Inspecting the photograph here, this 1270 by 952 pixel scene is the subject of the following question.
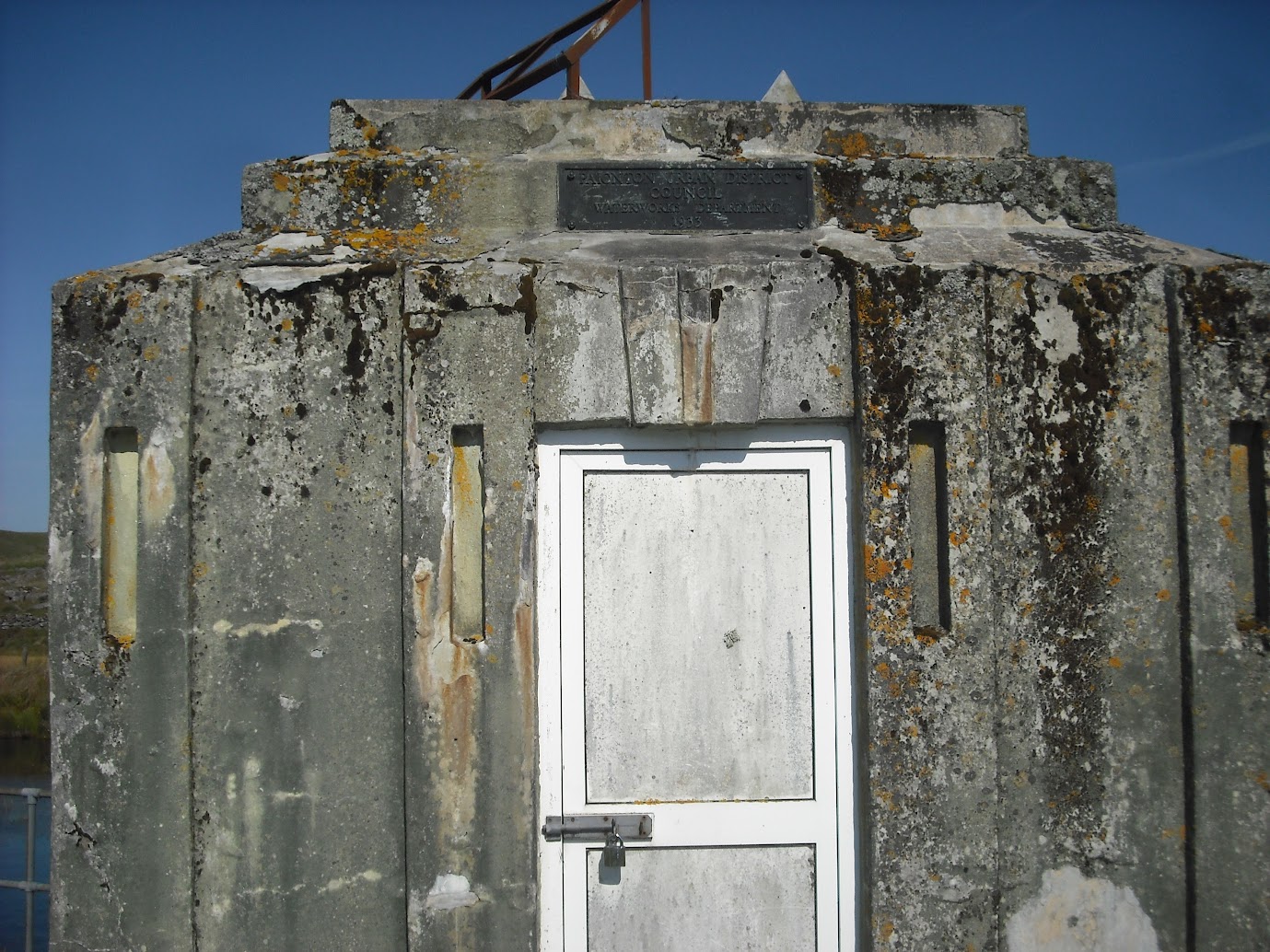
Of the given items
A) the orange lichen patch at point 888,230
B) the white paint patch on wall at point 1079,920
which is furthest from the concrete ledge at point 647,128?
the white paint patch on wall at point 1079,920

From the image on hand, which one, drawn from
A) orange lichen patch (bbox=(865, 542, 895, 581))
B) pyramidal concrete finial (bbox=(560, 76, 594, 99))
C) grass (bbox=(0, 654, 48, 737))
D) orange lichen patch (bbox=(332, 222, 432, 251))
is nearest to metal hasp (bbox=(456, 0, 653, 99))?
pyramidal concrete finial (bbox=(560, 76, 594, 99))

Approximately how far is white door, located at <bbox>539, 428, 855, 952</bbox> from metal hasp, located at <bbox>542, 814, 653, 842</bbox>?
0.09ft

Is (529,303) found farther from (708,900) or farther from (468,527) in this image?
(708,900)

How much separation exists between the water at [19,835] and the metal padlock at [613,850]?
16.8 feet

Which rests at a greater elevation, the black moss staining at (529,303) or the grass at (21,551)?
the black moss staining at (529,303)

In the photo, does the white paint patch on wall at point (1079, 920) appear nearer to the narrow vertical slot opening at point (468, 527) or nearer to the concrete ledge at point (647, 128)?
the narrow vertical slot opening at point (468, 527)

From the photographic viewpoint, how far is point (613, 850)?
11.4 ft

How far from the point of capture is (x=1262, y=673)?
11.6ft

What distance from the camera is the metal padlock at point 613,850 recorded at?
3480 mm

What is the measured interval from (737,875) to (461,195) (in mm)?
2855

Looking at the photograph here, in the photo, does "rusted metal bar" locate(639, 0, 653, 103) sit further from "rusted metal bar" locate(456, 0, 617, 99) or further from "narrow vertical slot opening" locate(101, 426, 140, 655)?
"narrow vertical slot opening" locate(101, 426, 140, 655)

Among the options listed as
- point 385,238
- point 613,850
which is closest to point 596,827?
point 613,850

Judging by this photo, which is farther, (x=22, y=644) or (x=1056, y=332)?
(x=22, y=644)

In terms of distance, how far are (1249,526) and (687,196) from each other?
252 centimetres
